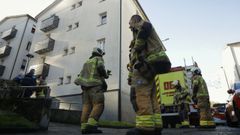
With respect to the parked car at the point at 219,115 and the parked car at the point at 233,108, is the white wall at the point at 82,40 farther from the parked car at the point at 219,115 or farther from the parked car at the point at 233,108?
the parked car at the point at 233,108

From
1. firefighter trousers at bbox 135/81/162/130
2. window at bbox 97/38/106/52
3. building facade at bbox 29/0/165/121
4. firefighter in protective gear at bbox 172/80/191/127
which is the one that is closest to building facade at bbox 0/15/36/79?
building facade at bbox 29/0/165/121

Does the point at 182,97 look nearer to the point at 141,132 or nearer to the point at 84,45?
the point at 141,132

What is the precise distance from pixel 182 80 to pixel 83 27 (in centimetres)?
1309

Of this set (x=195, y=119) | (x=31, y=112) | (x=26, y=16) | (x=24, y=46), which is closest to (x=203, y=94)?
(x=195, y=119)

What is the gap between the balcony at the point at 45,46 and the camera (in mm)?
23359

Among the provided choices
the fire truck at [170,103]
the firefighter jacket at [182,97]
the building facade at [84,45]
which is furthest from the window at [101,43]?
the firefighter jacket at [182,97]

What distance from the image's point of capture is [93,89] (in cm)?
559

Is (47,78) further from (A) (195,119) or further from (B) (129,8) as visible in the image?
(A) (195,119)

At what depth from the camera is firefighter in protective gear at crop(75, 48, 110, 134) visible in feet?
17.3

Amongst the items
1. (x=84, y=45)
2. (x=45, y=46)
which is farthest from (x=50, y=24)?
(x=84, y=45)

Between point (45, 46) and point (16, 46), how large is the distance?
34.0 ft

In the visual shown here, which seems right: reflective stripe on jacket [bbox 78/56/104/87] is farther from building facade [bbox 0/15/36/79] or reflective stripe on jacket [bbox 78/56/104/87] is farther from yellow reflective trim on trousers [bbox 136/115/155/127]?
building facade [bbox 0/15/36/79]

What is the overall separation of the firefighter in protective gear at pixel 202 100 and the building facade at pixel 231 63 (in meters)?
28.7

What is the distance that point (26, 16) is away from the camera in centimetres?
3306
